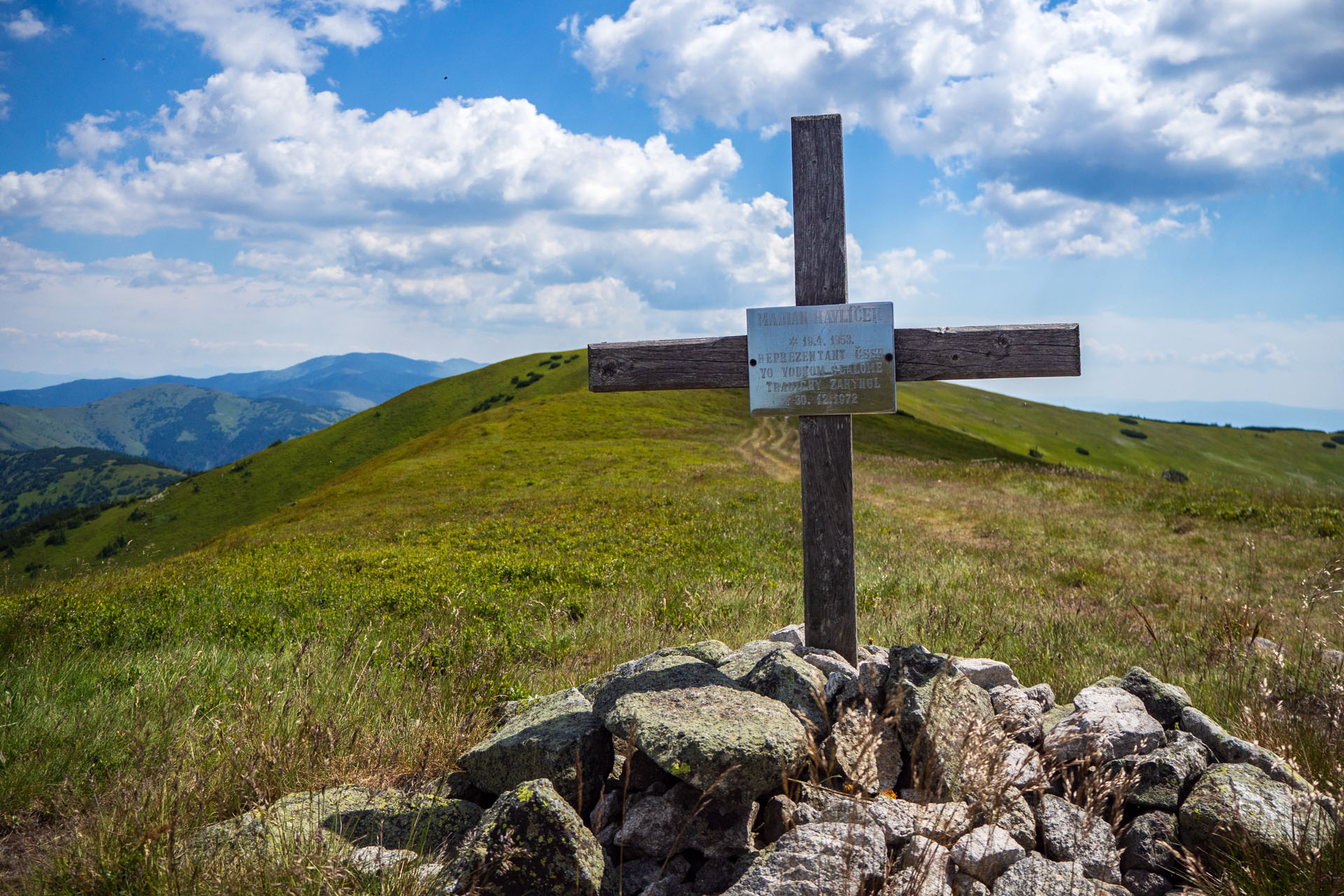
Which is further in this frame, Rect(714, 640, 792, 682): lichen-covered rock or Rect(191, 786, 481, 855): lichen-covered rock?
Rect(714, 640, 792, 682): lichen-covered rock

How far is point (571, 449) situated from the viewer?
46.9 m

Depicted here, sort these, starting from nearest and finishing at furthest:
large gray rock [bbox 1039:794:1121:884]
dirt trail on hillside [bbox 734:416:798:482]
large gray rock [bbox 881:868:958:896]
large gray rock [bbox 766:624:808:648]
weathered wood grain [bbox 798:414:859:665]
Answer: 1. large gray rock [bbox 881:868:958:896]
2. large gray rock [bbox 1039:794:1121:884]
3. weathered wood grain [bbox 798:414:859:665]
4. large gray rock [bbox 766:624:808:648]
5. dirt trail on hillside [bbox 734:416:798:482]

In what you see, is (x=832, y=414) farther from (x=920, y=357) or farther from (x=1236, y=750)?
(x=1236, y=750)

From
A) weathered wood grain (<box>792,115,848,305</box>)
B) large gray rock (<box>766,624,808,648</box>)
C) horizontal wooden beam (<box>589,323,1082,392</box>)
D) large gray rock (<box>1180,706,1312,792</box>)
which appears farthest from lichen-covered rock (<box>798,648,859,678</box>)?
weathered wood grain (<box>792,115,848,305</box>)

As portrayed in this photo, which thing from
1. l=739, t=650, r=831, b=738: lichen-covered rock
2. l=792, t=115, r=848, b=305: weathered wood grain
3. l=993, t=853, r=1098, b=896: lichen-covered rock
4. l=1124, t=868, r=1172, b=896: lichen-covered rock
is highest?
l=792, t=115, r=848, b=305: weathered wood grain

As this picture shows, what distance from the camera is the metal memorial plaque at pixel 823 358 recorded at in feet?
17.9

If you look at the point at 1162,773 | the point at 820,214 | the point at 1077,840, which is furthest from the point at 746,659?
the point at 820,214

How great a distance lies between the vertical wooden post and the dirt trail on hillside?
23.2 m

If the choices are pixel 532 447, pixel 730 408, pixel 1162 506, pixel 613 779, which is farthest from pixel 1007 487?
pixel 730 408

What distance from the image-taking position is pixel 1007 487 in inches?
1056

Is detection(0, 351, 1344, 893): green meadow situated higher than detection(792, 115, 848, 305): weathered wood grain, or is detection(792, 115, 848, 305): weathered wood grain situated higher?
detection(792, 115, 848, 305): weathered wood grain

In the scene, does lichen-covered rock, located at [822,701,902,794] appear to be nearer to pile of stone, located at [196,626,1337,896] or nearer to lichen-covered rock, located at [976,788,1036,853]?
pile of stone, located at [196,626,1337,896]

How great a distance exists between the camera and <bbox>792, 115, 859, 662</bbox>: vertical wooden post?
575 centimetres

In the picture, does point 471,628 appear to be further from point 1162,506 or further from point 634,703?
point 1162,506
